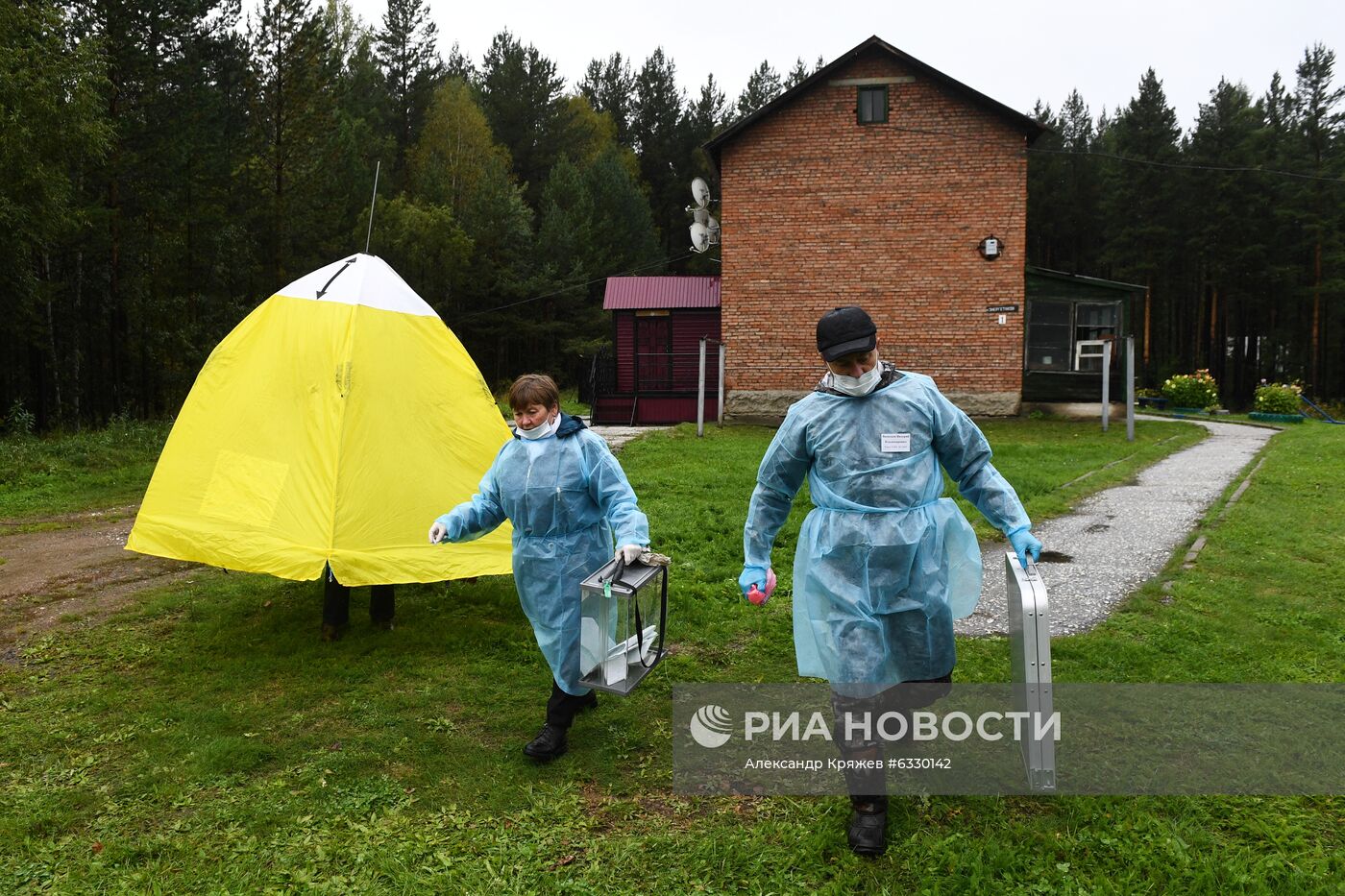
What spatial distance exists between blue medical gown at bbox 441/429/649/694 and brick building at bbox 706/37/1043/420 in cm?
1356

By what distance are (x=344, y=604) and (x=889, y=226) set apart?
14109mm

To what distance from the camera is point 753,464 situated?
38.7ft

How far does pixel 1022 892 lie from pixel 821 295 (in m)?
15.1

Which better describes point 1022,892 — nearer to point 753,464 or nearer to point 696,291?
point 753,464

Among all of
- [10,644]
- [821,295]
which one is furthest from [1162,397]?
[10,644]

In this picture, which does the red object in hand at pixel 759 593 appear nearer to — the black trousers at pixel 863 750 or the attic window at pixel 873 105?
the black trousers at pixel 863 750

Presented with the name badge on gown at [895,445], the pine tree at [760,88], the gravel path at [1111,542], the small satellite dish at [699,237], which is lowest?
the gravel path at [1111,542]

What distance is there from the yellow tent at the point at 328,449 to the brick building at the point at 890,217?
40.5ft

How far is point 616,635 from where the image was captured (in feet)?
12.3

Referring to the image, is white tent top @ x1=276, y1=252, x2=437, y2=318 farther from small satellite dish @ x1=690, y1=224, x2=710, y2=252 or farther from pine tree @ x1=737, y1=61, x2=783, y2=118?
pine tree @ x1=737, y1=61, x2=783, y2=118

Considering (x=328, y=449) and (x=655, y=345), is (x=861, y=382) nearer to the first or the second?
(x=328, y=449)

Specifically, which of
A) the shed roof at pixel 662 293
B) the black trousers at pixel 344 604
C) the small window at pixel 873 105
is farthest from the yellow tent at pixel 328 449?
the shed roof at pixel 662 293

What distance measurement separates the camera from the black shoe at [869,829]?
9.78 feet

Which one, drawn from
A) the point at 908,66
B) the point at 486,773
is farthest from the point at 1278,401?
the point at 486,773
